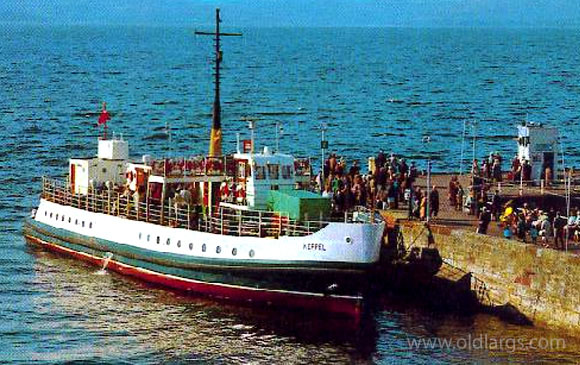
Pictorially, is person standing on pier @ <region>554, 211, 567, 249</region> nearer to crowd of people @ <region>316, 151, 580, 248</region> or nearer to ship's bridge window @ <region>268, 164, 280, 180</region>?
crowd of people @ <region>316, 151, 580, 248</region>

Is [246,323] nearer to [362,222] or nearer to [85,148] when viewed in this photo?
[362,222]

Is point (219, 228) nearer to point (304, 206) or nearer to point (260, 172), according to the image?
point (260, 172)

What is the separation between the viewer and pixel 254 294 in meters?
49.6

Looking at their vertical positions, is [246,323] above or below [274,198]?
below

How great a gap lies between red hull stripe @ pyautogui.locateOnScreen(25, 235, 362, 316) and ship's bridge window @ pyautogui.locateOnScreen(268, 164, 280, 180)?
4658 mm

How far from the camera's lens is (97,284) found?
52969 millimetres

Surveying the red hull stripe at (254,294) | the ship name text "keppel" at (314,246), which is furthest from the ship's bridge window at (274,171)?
the ship name text "keppel" at (314,246)

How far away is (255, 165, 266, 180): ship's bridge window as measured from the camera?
171 ft

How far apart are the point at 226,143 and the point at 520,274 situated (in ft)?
159

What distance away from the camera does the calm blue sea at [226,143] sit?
45.1 metres

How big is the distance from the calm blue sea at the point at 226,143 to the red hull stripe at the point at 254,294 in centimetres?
Answer: 58

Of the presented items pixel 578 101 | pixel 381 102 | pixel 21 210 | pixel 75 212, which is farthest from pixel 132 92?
pixel 75 212

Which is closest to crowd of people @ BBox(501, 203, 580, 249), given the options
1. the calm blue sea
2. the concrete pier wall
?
the concrete pier wall

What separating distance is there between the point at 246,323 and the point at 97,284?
7941mm
